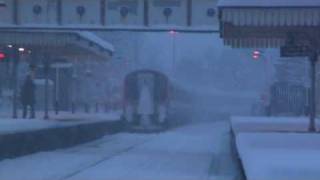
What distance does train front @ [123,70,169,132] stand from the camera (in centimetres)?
5575

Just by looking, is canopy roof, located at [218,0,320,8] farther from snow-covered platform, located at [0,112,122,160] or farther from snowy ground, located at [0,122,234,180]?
snow-covered platform, located at [0,112,122,160]

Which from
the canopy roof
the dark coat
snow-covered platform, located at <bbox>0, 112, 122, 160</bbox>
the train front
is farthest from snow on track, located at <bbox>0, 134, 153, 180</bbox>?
the train front

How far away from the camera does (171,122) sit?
57500mm

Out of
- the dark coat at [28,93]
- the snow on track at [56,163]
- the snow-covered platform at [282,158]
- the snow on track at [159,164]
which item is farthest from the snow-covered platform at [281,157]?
the dark coat at [28,93]

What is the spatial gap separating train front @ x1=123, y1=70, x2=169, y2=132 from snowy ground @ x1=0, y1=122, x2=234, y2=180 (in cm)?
2049

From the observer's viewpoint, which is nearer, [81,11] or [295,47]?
[295,47]

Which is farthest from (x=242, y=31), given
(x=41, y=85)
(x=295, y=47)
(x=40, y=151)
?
(x=41, y=85)

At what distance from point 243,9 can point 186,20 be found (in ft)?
42.7

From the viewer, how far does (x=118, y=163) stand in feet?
81.5

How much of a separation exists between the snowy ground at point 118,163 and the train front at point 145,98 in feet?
67.2

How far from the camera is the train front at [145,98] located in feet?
183

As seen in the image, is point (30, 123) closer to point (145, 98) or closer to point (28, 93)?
point (28, 93)

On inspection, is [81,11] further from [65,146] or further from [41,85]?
[41,85]

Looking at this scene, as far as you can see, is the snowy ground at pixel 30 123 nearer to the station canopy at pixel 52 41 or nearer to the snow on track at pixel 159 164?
the snow on track at pixel 159 164
